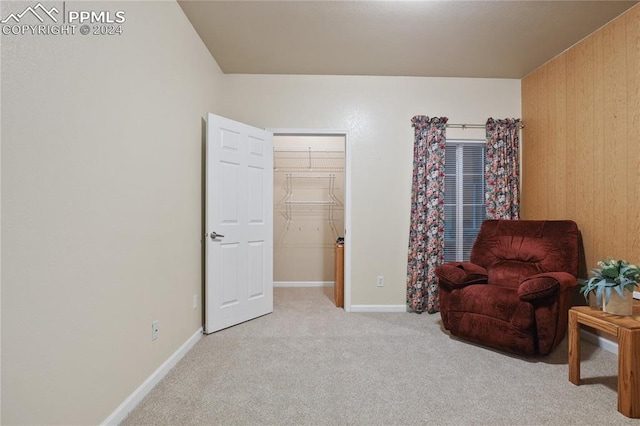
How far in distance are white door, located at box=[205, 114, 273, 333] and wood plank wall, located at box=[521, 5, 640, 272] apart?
118 inches

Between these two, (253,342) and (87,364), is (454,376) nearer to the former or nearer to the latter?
(253,342)

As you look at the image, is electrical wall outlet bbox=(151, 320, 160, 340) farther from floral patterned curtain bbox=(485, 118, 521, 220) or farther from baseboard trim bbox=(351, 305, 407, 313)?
floral patterned curtain bbox=(485, 118, 521, 220)

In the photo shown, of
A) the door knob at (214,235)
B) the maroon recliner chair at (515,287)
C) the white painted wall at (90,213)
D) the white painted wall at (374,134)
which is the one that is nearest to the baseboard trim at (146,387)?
the white painted wall at (90,213)

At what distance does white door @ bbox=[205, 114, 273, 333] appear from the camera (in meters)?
2.97

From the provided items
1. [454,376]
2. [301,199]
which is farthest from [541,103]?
[301,199]

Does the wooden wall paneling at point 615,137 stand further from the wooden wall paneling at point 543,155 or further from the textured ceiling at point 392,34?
the wooden wall paneling at point 543,155

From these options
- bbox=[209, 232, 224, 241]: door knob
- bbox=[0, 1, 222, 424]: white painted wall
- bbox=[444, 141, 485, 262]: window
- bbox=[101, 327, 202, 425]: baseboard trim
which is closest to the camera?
bbox=[0, 1, 222, 424]: white painted wall

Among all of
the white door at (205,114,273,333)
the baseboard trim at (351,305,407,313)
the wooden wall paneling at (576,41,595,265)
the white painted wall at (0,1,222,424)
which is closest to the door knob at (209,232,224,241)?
the white door at (205,114,273,333)

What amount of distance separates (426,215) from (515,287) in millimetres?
1139

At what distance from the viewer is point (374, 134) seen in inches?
147

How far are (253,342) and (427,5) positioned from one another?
308cm

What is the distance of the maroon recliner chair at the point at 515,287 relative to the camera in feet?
7.88

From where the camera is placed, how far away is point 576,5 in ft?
7.89

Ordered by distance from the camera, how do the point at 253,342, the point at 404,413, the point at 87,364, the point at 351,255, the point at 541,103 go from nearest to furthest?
the point at 87,364, the point at 404,413, the point at 253,342, the point at 541,103, the point at 351,255
